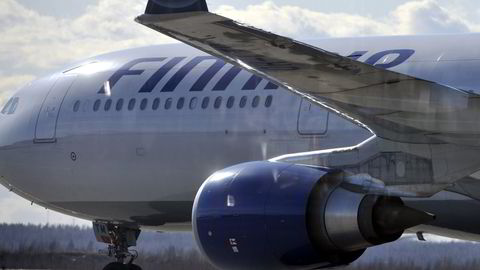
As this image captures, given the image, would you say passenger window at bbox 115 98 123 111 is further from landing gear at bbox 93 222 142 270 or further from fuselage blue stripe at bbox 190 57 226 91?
landing gear at bbox 93 222 142 270

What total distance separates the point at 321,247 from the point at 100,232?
702cm

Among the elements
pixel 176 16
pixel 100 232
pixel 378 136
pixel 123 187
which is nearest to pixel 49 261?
pixel 100 232

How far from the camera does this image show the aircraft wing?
8.85 m

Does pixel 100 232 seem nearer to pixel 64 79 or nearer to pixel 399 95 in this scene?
pixel 64 79

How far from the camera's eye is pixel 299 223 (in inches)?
401

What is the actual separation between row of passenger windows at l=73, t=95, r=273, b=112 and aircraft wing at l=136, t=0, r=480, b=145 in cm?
359

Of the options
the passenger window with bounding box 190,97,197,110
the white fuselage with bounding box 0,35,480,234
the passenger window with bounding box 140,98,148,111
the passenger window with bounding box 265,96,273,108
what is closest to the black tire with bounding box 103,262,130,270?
the white fuselage with bounding box 0,35,480,234

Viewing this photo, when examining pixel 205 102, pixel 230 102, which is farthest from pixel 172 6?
pixel 205 102

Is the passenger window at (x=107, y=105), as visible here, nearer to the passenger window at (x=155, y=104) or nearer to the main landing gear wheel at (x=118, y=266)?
the passenger window at (x=155, y=104)

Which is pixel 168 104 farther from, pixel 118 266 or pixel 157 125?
pixel 118 266

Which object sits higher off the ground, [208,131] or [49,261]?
[208,131]

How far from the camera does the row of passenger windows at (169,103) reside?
13.9m

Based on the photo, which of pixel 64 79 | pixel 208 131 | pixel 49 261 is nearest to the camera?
pixel 208 131

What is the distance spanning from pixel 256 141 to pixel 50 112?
3.74 m
